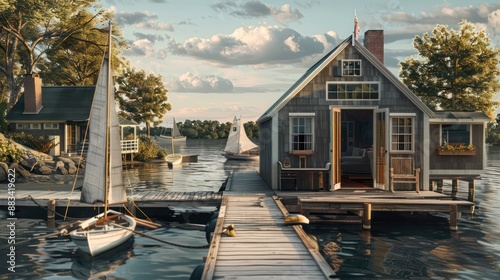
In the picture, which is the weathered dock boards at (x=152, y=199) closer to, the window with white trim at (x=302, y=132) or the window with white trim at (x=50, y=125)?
the window with white trim at (x=302, y=132)

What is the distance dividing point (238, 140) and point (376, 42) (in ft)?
135

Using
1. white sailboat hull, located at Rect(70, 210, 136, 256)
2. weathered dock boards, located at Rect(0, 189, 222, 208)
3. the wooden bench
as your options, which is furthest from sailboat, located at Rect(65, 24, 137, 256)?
the wooden bench

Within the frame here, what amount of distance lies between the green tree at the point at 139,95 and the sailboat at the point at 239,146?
15.0 meters

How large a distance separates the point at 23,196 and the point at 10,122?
88.7 ft

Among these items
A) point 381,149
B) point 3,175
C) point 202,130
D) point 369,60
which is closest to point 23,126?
point 3,175

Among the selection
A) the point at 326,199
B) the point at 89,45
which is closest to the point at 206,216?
the point at 326,199

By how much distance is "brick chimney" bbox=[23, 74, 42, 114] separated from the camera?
47.7 meters

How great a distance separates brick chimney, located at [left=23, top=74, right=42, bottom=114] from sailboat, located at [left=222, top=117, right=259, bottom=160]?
2465 centimetres

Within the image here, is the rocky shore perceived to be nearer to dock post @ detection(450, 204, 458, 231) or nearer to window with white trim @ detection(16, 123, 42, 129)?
window with white trim @ detection(16, 123, 42, 129)

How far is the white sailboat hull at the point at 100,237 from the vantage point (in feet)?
49.2

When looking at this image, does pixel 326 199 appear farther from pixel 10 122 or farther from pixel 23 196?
pixel 10 122

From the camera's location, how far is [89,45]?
2469 inches

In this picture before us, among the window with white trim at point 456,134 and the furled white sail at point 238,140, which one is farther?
the furled white sail at point 238,140

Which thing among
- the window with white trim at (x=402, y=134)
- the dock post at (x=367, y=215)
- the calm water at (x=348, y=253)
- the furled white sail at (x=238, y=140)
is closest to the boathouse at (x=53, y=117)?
the furled white sail at (x=238, y=140)
